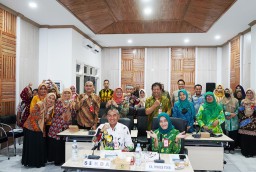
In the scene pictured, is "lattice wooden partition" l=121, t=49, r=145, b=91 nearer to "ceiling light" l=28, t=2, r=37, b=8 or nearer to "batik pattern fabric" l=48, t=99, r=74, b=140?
"ceiling light" l=28, t=2, r=37, b=8

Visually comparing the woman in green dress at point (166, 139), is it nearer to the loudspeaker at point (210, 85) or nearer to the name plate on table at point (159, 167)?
the name plate on table at point (159, 167)

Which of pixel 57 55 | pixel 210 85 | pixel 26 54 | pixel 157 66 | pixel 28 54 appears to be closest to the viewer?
pixel 26 54

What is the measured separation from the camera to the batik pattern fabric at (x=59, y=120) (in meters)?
5.08

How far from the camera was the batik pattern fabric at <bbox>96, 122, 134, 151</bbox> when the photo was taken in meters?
3.60

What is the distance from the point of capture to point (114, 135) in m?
3.64

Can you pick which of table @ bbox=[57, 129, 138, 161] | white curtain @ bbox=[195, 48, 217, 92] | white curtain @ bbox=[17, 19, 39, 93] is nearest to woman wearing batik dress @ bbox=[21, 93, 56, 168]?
table @ bbox=[57, 129, 138, 161]

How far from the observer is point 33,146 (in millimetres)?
5023

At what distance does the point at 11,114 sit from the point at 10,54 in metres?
1.55

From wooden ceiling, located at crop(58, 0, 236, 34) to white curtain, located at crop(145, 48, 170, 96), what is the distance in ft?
10.9

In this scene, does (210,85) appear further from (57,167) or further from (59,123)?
(57,167)

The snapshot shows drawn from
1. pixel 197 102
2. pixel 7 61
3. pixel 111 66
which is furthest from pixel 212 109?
pixel 111 66

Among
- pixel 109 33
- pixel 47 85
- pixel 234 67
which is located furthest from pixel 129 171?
pixel 234 67

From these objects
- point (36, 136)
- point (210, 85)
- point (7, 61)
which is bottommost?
point (36, 136)

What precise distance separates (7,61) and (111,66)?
6.48m
